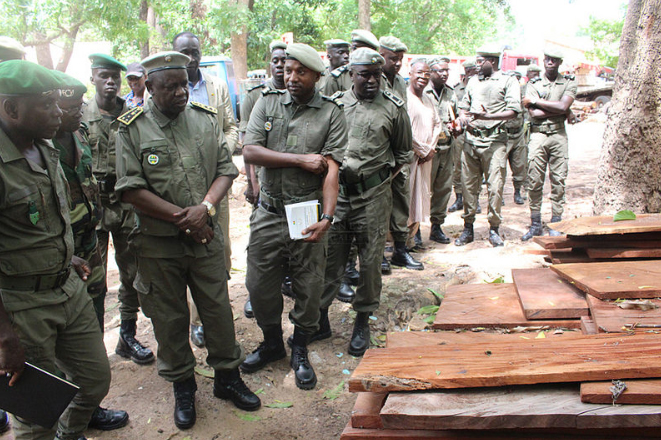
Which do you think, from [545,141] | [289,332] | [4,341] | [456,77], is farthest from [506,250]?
[456,77]

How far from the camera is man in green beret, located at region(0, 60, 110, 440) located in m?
2.26

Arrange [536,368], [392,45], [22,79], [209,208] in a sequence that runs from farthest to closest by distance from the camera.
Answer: [392,45] < [209,208] < [22,79] < [536,368]

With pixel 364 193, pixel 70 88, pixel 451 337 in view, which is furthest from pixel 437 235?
pixel 70 88

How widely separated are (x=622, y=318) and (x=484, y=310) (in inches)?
30.5

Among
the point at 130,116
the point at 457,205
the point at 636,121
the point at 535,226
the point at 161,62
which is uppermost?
the point at 161,62

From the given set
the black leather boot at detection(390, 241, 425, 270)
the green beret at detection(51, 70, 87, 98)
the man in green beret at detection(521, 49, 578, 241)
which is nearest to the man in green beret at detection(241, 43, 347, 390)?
the green beret at detection(51, 70, 87, 98)

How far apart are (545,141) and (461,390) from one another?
5879 mm

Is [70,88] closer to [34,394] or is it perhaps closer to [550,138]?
[34,394]

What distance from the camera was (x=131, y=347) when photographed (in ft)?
13.3

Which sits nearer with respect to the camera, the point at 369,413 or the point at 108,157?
the point at 369,413

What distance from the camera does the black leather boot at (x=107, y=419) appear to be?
3238mm

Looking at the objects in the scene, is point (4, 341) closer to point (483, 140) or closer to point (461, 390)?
point (461, 390)

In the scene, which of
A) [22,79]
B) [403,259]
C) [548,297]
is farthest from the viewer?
[403,259]

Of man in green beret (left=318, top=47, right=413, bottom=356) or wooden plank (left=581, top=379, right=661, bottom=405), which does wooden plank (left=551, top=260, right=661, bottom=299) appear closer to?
wooden plank (left=581, top=379, right=661, bottom=405)
